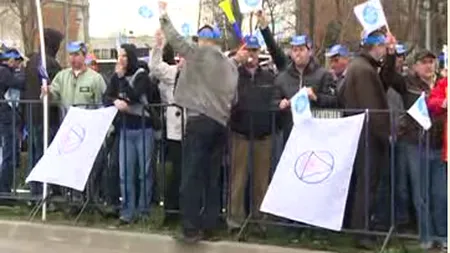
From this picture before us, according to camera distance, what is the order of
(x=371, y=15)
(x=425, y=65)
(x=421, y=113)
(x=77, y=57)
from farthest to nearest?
(x=77, y=57) < (x=425, y=65) < (x=371, y=15) < (x=421, y=113)

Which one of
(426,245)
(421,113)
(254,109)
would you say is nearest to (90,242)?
(254,109)

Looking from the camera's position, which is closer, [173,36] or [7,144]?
[173,36]

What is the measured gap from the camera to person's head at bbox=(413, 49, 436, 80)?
823 centimetres

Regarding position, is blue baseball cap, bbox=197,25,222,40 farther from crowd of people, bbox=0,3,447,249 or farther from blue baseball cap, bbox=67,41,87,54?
blue baseball cap, bbox=67,41,87,54

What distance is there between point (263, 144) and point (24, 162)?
3.29 metres

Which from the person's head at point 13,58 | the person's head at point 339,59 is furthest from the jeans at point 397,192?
the person's head at point 13,58

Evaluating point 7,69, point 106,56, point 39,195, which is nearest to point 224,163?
point 39,195

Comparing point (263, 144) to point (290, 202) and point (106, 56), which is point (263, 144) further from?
point (106, 56)

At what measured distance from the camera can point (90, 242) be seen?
8875mm

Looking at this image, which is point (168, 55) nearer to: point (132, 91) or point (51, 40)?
point (132, 91)

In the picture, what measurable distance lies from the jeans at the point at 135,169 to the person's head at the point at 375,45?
2.45 meters

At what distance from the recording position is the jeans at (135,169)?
9.06 metres

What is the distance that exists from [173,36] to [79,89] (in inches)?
80.6

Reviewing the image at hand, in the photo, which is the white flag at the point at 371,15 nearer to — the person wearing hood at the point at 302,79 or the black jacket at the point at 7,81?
the person wearing hood at the point at 302,79
